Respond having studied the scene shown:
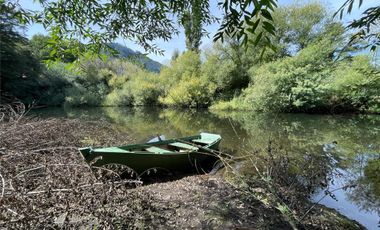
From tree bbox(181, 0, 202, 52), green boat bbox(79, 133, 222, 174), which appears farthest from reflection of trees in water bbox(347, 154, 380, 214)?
tree bbox(181, 0, 202, 52)

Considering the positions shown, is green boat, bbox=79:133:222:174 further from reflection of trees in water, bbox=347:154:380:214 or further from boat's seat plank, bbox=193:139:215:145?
reflection of trees in water, bbox=347:154:380:214

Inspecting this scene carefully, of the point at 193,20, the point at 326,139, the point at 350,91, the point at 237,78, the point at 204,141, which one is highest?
the point at 350,91

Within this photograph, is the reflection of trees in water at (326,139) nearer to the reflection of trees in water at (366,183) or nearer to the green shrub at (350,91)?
the reflection of trees in water at (366,183)

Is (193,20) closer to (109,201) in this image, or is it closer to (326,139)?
(109,201)

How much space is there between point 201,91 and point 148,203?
80.3 ft

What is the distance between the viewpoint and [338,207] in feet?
15.1

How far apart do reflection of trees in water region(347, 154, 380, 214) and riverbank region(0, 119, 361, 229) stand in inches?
40.1

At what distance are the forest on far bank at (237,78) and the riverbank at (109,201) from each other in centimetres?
583

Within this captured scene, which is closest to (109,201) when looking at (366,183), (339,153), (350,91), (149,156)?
(149,156)

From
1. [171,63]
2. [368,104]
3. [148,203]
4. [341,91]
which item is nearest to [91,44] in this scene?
[148,203]

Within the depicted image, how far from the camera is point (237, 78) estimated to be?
26.7 meters

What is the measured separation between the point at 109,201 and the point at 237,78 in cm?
2518

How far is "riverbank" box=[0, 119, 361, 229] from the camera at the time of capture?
6.50 feet

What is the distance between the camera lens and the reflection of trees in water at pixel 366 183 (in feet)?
15.0
